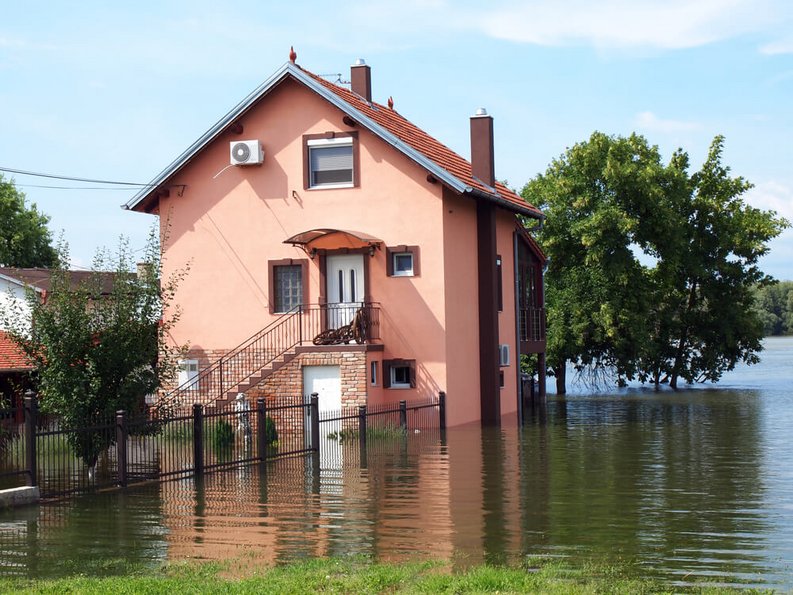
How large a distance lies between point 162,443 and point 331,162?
11.0m

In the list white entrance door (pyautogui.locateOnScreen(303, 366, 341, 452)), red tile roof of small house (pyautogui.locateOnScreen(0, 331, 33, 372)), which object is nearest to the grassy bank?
white entrance door (pyautogui.locateOnScreen(303, 366, 341, 452))

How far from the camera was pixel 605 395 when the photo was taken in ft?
156

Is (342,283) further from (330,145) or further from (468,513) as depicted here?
(468,513)

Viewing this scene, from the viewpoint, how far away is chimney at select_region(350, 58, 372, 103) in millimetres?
33781

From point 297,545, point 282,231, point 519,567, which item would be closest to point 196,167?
point 282,231

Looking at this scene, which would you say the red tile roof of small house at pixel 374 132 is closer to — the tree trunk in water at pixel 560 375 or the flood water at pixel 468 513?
the flood water at pixel 468 513

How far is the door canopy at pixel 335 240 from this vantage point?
2914cm

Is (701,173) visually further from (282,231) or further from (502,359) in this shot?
(282,231)

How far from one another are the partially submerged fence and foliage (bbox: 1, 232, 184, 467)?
25 centimetres

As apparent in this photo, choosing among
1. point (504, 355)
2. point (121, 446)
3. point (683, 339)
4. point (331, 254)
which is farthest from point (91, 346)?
point (683, 339)

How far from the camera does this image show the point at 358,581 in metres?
10.2

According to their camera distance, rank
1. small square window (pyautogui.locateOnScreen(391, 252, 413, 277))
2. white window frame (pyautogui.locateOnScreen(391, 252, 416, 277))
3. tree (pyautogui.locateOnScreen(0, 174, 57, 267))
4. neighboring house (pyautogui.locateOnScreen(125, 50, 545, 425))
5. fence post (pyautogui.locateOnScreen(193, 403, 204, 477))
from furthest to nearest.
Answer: tree (pyautogui.locateOnScreen(0, 174, 57, 267)), small square window (pyautogui.locateOnScreen(391, 252, 413, 277)), white window frame (pyautogui.locateOnScreen(391, 252, 416, 277)), neighboring house (pyautogui.locateOnScreen(125, 50, 545, 425)), fence post (pyautogui.locateOnScreen(193, 403, 204, 477))

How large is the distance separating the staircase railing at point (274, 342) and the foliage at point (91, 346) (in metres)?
8.86

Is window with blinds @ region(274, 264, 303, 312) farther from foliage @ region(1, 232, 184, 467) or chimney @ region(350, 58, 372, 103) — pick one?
foliage @ region(1, 232, 184, 467)
